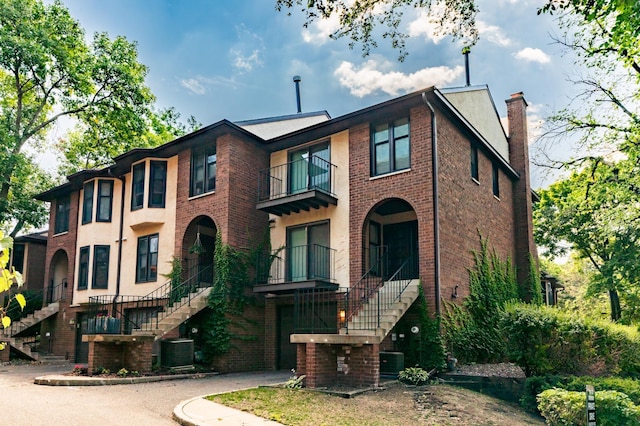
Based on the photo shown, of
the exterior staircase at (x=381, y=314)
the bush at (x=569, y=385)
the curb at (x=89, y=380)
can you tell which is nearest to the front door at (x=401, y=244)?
the exterior staircase at (x=381, y=314)

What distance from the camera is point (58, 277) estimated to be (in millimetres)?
25016

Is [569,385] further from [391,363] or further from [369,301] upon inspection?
[369,301]

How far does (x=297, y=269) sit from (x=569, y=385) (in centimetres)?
889

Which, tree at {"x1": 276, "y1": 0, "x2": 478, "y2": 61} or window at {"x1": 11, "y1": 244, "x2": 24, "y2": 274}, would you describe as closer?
tree at {"x1": 276, "y1": 0, "x2": 478, "y2": 61}

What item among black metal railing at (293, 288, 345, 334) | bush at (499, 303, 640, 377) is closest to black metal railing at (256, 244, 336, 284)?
black metal railing at (293, 288, 345, 334)

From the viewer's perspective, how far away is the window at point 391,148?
15492mm

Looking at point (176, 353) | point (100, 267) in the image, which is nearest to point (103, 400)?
point (176, 353)

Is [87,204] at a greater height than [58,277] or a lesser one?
greater

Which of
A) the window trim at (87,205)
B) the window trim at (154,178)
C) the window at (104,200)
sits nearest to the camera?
the window trim at (154,178)

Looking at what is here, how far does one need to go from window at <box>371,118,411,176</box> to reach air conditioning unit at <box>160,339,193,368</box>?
7.42 metres

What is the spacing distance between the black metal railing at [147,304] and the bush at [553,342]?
923 centimetres

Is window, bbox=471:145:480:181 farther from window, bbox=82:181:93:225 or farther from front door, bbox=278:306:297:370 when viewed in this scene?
window, bbox=82:181:93:225

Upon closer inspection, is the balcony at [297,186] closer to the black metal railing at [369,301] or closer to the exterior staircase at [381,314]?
the black metal railing at [369,301]

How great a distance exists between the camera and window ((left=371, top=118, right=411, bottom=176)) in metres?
15.5
